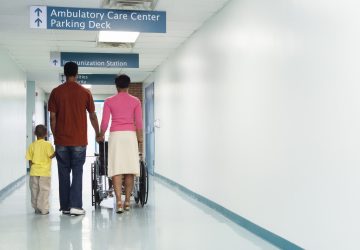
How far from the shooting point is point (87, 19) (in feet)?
17.1

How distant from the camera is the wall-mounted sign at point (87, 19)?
517cm

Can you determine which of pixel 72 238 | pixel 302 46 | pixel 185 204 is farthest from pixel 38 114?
pixel 302 46

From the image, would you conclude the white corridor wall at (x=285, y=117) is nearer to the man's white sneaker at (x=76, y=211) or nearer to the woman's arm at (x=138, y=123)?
the woman's arm at (x=138, y=123)

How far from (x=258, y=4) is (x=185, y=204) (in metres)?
3.01

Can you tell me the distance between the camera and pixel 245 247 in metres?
3.98

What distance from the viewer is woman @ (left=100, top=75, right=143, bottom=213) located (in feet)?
17.9

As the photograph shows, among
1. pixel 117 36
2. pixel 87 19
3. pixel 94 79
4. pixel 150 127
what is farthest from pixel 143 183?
pixel 150 127

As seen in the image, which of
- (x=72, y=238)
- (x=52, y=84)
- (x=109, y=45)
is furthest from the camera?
(x=52, y=84)

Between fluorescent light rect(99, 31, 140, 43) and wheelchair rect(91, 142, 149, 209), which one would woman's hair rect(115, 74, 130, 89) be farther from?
fluorescent light rect(99, 31, 140, 43)

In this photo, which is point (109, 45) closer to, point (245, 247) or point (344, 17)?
point (245, 247)

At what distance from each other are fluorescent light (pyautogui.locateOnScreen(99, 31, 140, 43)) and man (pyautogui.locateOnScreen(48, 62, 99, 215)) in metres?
2.12

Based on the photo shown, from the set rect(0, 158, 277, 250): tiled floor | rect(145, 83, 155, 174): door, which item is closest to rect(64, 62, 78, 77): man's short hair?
rect(0, 158, 277, 250): tiled floor

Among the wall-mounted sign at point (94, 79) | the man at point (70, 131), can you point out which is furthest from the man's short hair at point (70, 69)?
the wall-mounted sign at point (94, 79)

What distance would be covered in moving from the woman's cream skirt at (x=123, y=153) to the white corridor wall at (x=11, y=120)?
10.2 feet
